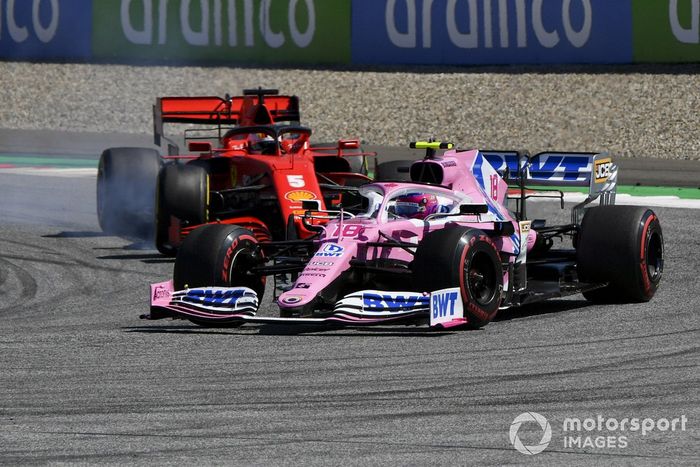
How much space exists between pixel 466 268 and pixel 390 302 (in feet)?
2.11

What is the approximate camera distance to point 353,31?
2931cm

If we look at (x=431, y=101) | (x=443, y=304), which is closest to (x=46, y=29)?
(x=431, y=101)

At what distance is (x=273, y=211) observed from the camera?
15.4m

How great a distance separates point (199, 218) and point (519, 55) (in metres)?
13.4

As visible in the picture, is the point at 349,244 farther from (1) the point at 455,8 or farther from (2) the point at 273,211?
(1) the point at 455,8

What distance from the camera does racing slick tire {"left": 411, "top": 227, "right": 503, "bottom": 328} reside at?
10.6m

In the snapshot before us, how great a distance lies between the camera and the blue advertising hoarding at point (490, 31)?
2648 centimetres

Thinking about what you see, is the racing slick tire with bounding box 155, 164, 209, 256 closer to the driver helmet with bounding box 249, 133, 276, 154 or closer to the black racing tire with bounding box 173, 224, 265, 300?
the driver helmet with bounding box 249, 133, 276, 154

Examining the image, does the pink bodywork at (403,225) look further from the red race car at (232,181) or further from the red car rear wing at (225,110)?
the red car rear wing at (225,110)

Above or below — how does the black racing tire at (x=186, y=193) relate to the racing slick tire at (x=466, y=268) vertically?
above

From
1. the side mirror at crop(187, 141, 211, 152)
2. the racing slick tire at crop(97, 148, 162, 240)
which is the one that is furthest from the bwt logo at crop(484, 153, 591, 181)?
the racing slick tire at crop(97, 148, 162, 240)

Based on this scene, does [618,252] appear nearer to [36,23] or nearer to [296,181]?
[296,181]
